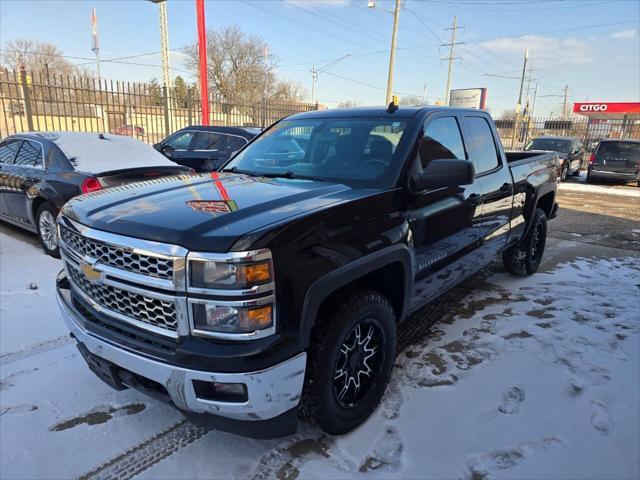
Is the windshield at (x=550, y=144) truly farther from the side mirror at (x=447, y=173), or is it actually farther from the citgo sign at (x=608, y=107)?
the citgo sign at (x=608, y=107)

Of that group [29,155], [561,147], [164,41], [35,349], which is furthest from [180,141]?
[164,41]

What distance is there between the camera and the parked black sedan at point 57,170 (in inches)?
212

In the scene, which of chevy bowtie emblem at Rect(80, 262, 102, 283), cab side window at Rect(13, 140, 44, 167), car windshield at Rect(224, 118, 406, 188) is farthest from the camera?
cab side window at Rect(13, 140, 44, 167)

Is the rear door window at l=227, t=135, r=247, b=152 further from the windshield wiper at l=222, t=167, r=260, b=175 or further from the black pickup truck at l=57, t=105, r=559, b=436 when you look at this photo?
the black pickup truck at l=57, t=105, r=559, b=436

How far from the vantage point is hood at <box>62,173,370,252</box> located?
1952mm

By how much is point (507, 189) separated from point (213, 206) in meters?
3.12

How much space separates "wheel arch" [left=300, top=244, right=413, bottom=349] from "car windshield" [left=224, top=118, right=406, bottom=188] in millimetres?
510

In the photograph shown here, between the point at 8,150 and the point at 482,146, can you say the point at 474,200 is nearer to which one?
the point at 482,146

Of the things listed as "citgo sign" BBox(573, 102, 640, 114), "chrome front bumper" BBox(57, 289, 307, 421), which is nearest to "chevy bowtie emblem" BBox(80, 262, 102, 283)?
"chrome front bumper" BBox(57, 289, 307, 421)

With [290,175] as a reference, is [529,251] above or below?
below

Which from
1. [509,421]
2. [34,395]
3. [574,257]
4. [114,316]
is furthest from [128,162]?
[574,257]

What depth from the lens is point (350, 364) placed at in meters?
2.52

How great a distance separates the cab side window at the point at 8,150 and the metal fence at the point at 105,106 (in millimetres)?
5387

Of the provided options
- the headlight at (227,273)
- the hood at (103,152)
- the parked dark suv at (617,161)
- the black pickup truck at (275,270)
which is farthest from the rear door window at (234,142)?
the parked dark suv at (617,161)
